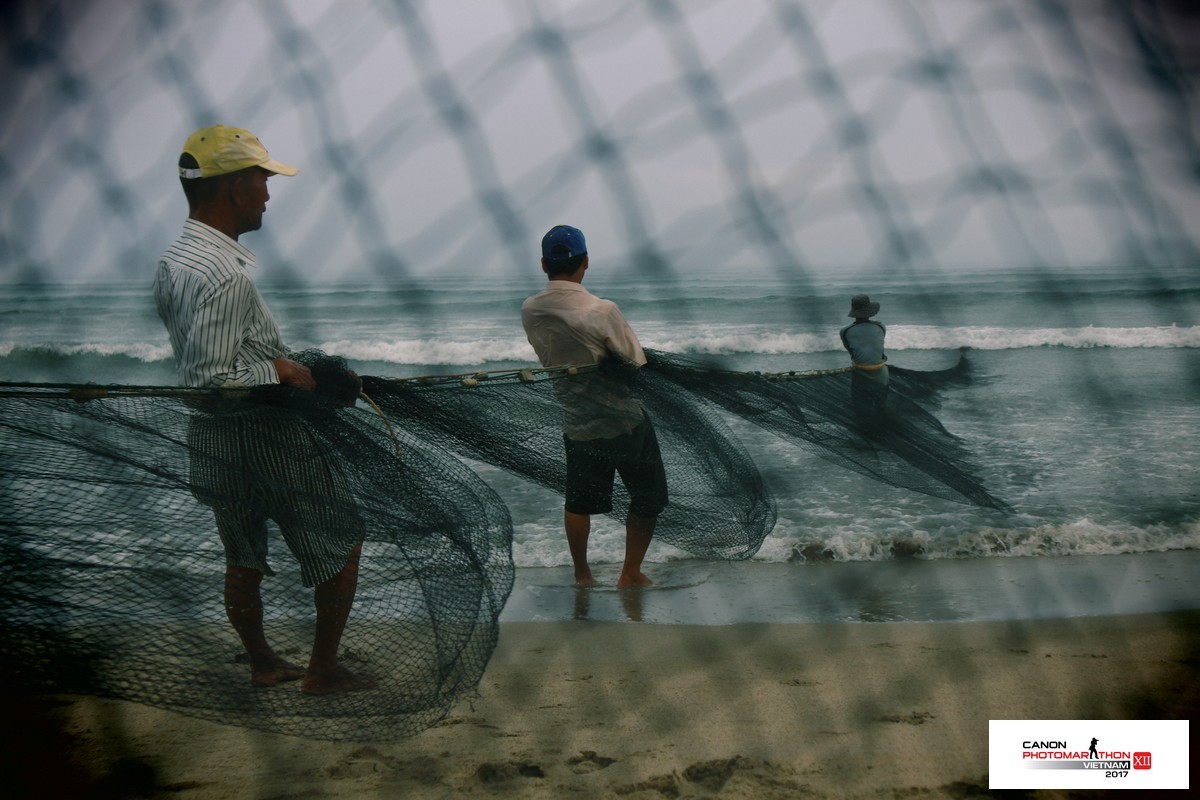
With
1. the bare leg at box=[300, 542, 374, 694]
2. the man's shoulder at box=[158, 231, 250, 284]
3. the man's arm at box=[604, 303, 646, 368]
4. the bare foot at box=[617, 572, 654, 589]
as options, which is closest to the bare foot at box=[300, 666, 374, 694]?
the bare leg at box=[300, 542, 374, 694]

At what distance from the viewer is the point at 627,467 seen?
12.5 ft

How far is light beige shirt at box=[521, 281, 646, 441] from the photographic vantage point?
361cm

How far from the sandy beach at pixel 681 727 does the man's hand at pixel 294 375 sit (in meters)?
0.97

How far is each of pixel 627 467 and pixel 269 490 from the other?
1.75 meters

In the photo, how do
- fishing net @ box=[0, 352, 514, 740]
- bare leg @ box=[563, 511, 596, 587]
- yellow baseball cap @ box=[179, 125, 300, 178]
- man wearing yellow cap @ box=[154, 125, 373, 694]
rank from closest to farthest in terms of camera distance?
fishing net @ box=[0, 352, 514, 740] < man wearing yellow cap @ box=[154, 125, 373, 694] < yellow baseball cap @ box=[179, 125, 300, 178] < bare leg @ box=[563, 511, 596, 587]

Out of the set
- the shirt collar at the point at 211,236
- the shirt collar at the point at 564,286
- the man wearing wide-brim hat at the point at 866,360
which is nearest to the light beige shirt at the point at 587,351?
the shirt collar at the point at 564,286

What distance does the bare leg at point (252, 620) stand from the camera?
2.43m

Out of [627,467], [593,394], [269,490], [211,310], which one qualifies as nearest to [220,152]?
[211,310]

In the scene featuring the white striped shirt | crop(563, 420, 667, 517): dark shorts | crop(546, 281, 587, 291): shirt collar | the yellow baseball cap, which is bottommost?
crop(563, 420, 667, 517): dark shorts

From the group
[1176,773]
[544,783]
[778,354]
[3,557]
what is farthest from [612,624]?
[778,354]

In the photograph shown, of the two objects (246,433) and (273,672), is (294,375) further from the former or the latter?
(273,672)

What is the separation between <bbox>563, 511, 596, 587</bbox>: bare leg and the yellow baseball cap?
2287mm

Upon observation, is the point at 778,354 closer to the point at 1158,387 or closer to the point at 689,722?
the point at 1158,387

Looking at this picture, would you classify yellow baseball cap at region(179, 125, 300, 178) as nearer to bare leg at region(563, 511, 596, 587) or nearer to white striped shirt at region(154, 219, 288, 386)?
white striped shirt at region(154, 219, 288, 386)
